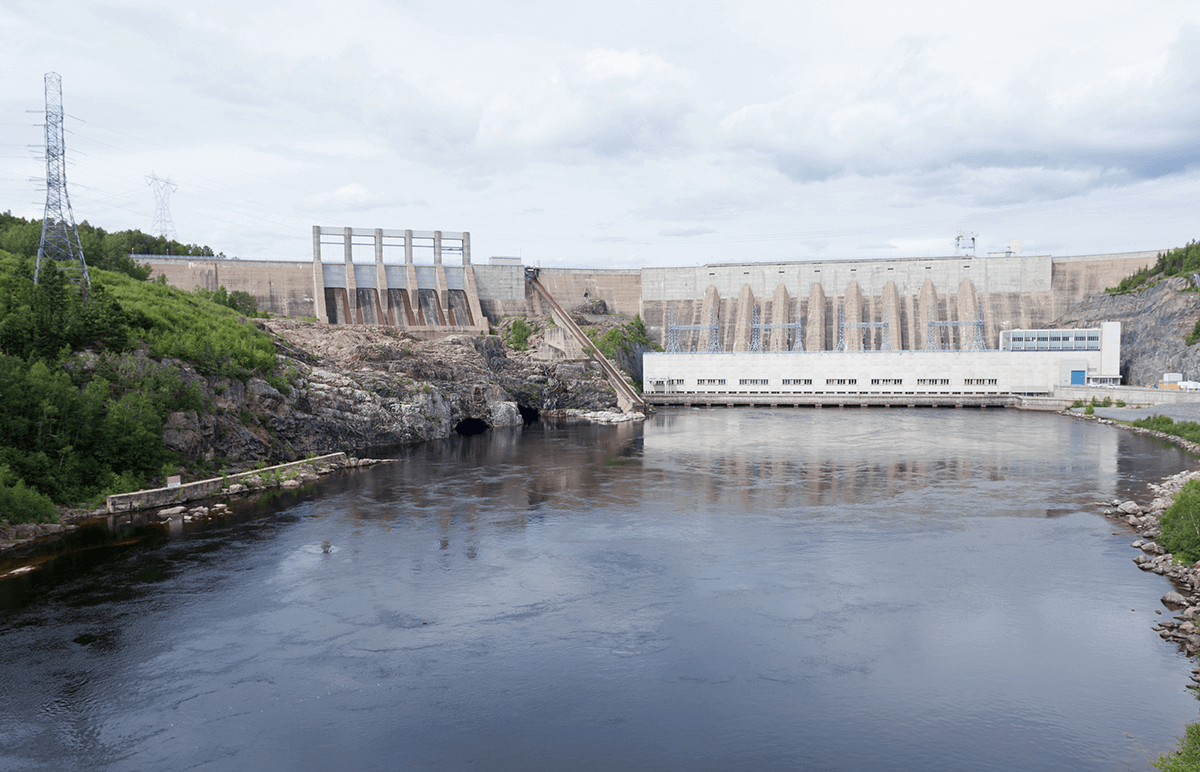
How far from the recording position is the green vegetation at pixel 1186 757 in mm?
13789

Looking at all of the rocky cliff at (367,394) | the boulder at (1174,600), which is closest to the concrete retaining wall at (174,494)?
the rocky cliff at (367,394)

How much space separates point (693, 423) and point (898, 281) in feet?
170

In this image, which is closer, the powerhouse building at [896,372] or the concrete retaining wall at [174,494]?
the concrete retaining wall at [174,494]

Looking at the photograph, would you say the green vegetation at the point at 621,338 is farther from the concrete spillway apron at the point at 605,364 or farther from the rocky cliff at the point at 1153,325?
the rocky cliff at the point at 1153,325

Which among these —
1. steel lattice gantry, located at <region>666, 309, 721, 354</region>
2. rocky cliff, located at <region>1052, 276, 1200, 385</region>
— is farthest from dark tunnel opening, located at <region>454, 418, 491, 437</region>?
rocky cliff, located at <region>1052, 276, 1200, 385</region>

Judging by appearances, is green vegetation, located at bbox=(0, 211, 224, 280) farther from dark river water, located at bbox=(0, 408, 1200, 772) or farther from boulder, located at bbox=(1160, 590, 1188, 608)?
boulder, located at bbox=(1160, 590, 1188, 608)

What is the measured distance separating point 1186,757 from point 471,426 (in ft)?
220

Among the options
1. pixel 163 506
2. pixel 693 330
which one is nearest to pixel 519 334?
pixel 693 330

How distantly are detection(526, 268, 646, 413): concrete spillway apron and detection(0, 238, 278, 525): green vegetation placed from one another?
1761 inches

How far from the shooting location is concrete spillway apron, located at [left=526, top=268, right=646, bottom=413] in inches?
3396

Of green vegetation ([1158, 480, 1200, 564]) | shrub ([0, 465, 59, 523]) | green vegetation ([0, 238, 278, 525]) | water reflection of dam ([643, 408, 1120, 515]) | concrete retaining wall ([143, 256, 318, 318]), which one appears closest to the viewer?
green vegetation ([1158, 480, 1200, 564])

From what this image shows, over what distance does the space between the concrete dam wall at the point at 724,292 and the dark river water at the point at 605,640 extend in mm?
60226

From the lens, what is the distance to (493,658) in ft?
67.2

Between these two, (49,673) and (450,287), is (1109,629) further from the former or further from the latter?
(450,287)
